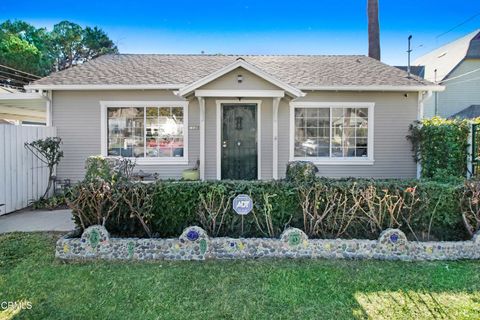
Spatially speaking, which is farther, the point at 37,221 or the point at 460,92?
the point at 460,92

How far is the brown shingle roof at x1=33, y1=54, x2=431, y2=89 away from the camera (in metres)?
8.87

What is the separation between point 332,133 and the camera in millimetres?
9086

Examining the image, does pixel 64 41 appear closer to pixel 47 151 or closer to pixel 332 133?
pixel 47 151

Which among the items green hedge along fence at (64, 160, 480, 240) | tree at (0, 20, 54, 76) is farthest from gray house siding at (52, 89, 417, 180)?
tree at (0, 20, 54, 76)

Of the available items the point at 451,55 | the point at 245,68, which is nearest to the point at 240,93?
the point at 245,68

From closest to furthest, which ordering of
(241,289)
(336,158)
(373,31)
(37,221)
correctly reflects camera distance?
(241,289)
(37,221)
(336,158)
(373,31)

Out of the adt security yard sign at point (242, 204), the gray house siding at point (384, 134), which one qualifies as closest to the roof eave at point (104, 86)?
the gray house siding at point (384, 134)

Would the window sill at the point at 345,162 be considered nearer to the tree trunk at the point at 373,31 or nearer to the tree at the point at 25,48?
the tree trunk at the point at 373,31

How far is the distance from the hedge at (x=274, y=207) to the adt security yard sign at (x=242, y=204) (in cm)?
10

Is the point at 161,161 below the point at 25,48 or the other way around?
below

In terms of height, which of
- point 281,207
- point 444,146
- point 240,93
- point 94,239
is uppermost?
point 240,93

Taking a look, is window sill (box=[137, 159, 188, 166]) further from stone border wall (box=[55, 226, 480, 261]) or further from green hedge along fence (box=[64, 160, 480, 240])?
stone border wall (box=[55, 226, 480, 261])

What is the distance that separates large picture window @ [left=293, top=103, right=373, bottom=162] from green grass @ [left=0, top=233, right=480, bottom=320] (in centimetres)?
513

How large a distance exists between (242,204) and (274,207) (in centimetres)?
48
